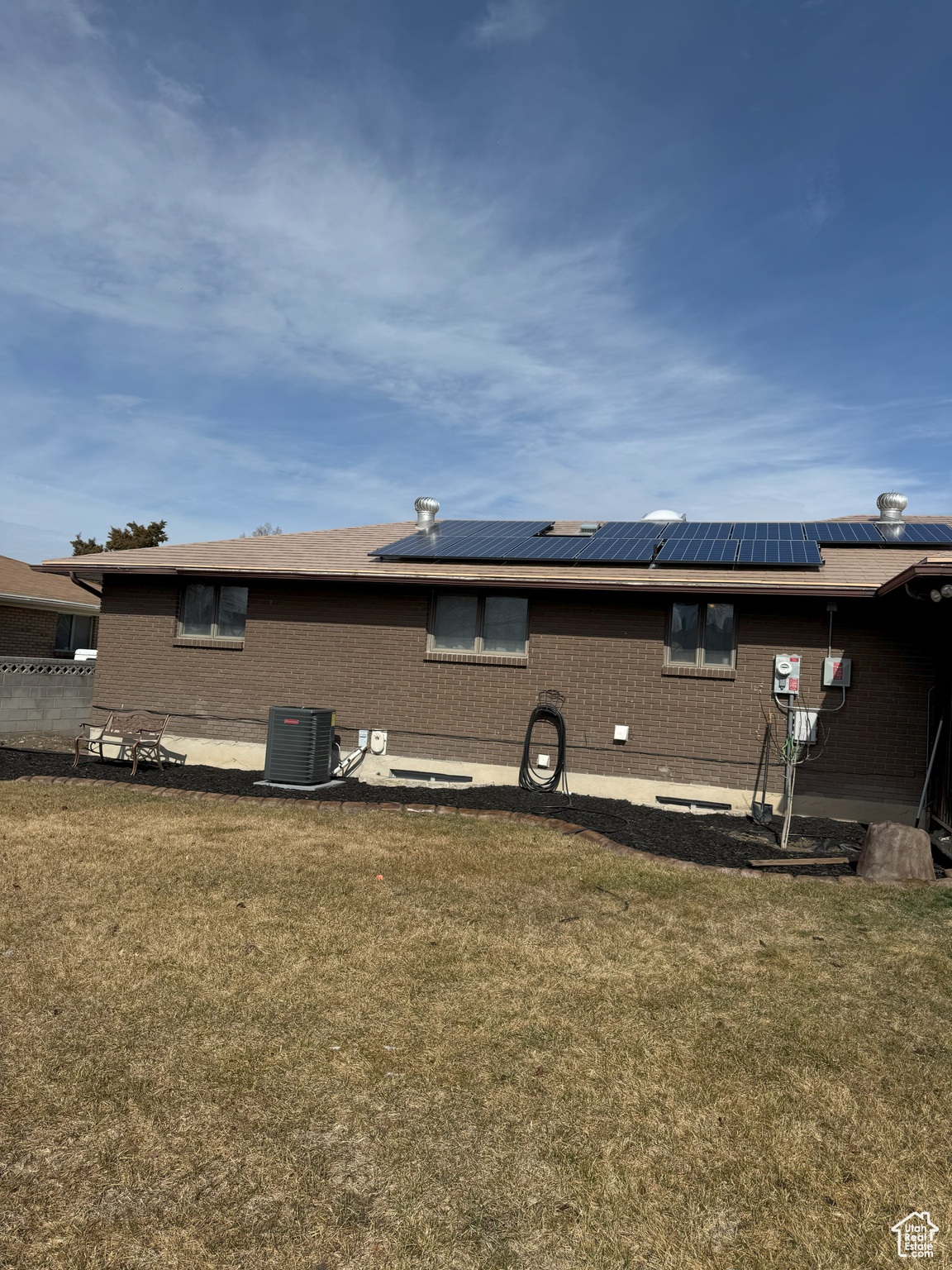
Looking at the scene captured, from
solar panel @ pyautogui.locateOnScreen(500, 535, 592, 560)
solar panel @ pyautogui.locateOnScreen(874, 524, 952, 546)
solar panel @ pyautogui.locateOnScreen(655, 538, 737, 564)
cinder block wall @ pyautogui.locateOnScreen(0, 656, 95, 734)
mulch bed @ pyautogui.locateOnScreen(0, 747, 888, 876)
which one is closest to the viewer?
mulch bed @ pyautogui.locateOnScreen(0, 747, 888, 876)

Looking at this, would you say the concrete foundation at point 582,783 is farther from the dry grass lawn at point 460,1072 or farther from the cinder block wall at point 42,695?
the cinder block wall at point 42,695

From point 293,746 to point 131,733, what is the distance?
3.99 metres

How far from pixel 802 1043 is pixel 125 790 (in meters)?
9.35

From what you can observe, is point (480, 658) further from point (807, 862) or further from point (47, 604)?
point (47, 604)

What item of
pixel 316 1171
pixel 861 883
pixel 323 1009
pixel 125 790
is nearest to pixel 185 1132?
pixel 316 1171

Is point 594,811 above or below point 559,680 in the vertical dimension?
below

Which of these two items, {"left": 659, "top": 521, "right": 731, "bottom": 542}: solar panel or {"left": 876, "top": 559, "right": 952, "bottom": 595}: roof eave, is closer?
{"left": 876, "top": 559, "right": 952, "bottom": 595}: roof eave

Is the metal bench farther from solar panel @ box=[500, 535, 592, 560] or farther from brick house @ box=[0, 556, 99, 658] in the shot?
brick house @ box=[0, 556, 99, 658]

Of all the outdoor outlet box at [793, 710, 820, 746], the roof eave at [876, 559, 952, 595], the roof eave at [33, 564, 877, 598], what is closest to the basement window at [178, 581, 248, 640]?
the roof eave at [33, 564, 877, 598]

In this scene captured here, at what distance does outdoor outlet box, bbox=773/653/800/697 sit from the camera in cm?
1083

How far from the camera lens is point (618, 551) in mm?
12414

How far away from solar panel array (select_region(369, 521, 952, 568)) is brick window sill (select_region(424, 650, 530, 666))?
1.59 m

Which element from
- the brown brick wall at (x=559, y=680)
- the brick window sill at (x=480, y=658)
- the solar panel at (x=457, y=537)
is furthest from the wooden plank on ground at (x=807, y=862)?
the solar panel at (x=457, y=537)

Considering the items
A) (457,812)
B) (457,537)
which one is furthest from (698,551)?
(457,812)
